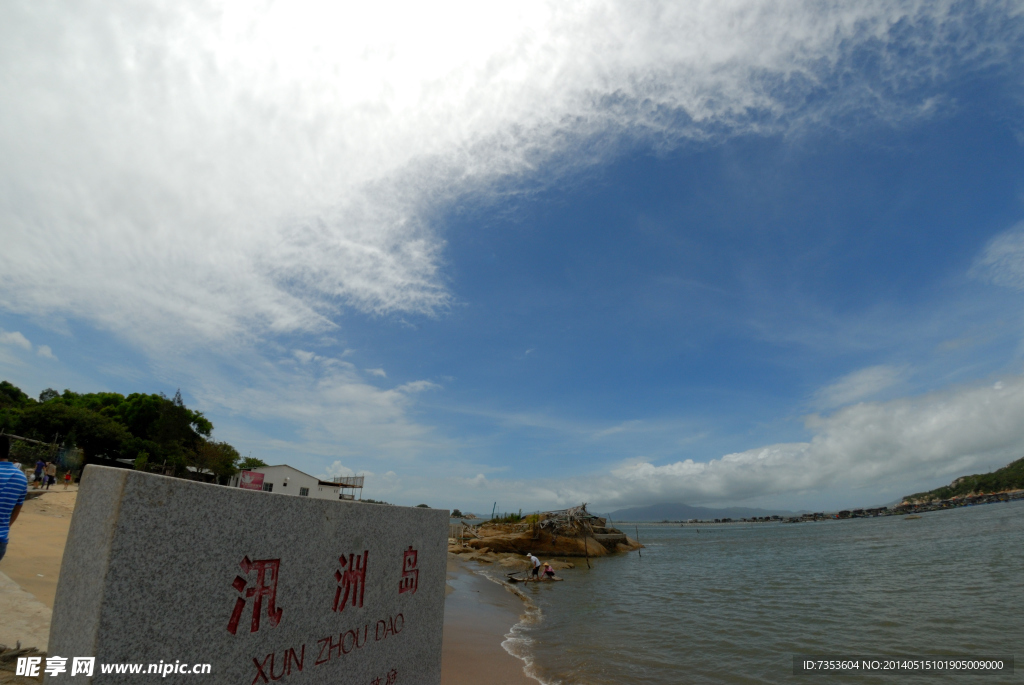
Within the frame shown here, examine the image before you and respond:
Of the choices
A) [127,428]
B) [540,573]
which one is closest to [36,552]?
[540,573]

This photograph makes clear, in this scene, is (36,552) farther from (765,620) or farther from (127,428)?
(127,428)

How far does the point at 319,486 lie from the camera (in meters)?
42.0

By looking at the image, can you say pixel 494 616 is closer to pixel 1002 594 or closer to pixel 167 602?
pixel 167 602

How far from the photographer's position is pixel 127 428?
44219mm

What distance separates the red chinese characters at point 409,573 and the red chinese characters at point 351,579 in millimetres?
551

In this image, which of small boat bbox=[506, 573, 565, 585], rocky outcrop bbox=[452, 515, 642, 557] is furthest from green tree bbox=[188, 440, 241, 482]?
small boat bbox=[506, 573, 565, 585]

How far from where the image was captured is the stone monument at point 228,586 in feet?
6.56

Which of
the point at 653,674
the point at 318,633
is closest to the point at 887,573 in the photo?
the point at 653,674

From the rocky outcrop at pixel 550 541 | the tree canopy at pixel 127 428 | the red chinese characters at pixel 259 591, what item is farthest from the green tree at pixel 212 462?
the red chinese characters at pixel 259 591

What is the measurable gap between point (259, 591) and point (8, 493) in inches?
135

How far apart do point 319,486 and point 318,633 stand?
43627 millimetres

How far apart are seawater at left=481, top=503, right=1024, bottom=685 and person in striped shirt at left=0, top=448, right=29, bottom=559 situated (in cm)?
758

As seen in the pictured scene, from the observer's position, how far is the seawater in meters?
9.09

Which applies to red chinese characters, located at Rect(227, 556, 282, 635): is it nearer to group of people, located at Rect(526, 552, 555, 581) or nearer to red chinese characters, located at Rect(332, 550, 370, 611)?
red chinese characters, located at Rect(332, 550, 370, 611)
